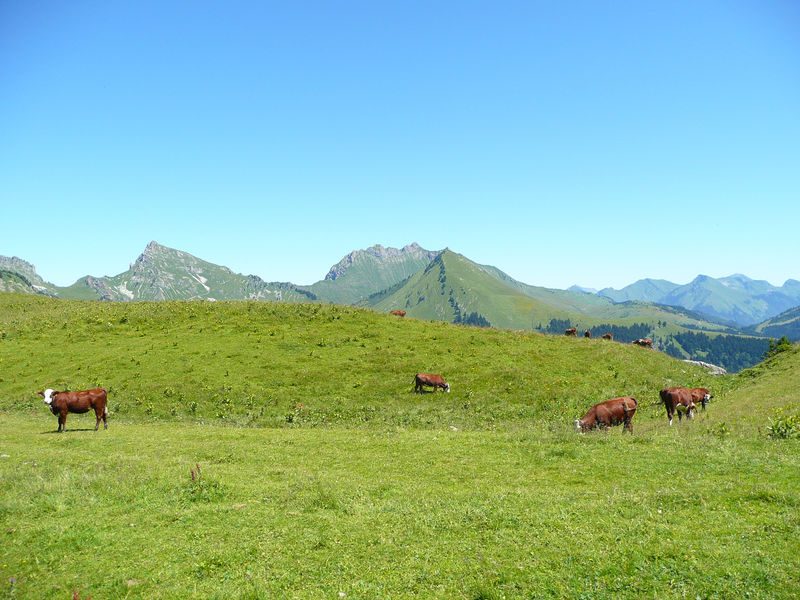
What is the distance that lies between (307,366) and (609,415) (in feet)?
80.9

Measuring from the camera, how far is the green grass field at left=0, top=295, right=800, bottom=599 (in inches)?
396

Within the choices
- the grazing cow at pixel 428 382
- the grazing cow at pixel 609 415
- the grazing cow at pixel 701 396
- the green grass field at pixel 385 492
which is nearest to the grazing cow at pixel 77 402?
the green grass field at pixel 385 492

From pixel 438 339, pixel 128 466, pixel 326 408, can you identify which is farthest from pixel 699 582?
pixel 438 339

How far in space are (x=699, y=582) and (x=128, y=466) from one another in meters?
18.7

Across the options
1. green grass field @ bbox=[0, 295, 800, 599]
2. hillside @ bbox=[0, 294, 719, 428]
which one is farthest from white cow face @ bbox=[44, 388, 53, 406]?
hillside @ bbox=[0, 294, 719, 428]

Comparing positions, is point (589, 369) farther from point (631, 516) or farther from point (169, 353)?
point (169, 353)

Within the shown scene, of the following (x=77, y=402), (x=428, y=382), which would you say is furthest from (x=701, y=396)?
(x=77, y=402)

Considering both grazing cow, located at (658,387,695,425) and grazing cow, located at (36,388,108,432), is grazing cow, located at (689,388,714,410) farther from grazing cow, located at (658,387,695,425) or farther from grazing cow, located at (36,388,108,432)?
grazing cow, located at (36,388,108,432)

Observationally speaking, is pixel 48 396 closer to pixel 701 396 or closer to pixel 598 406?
pixel 598 406

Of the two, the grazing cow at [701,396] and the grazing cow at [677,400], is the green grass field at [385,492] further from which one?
the grazing cow at [677,400]

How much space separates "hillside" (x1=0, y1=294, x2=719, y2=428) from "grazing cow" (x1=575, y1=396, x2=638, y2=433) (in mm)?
4494

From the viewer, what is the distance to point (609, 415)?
2559 centimetres

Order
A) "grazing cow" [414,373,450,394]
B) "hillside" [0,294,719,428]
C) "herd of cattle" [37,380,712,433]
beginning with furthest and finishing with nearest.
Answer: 1. "grazing cow" [414,373,450,394]
2. "hillside" [0,294,719,428]
3. "herd of cattle" [37,380,712,433]

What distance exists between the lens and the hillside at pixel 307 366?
33438 millimetres
